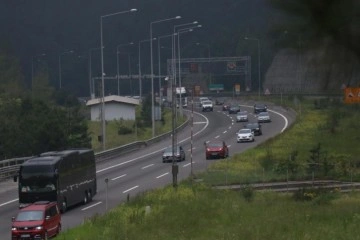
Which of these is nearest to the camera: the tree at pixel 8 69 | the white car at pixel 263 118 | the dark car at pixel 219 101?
the white car at pixel 263 118

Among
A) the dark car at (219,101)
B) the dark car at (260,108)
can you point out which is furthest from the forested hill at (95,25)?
the dark car at (260,108)

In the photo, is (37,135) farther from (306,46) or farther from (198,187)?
(306,46)

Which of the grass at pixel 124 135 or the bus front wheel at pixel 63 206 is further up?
the bus front wheel at pixel 63 206

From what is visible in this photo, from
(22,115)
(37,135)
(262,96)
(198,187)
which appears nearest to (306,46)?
(198,187)

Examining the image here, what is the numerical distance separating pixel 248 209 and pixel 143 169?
27.3 m

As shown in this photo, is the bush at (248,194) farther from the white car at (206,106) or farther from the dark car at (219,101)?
the dark car at (219,101)

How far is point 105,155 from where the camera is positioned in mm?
62188

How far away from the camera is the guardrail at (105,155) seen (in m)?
50.1

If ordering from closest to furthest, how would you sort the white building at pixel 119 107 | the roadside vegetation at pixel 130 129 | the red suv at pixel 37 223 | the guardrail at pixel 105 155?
the red suv at pixel 37 223 < the guardrail at pixel 105 155 < the roadside vegetation at pixel 130 129 < the white building at pixel 119 107

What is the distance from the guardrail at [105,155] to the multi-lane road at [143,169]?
456 millimetres

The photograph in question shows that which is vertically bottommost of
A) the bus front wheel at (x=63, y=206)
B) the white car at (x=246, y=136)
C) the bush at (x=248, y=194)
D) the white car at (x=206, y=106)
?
the white car at (x=206, y=106)

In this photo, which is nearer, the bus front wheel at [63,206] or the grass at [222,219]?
the grass at [222,219]

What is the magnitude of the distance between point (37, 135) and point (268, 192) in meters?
26.4

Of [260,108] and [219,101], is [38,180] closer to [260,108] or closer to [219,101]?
[260,108]
